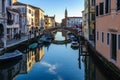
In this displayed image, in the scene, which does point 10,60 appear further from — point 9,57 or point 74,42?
point 74,42

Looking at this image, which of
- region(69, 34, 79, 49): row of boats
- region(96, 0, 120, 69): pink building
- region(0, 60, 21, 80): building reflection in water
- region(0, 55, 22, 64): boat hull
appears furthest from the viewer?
region(69, 34, 79, 49): row of boats

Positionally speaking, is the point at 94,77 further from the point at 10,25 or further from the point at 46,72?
the point at 10,25

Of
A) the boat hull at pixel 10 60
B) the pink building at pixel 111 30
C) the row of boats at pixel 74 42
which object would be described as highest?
the pink building at pixel 111 30

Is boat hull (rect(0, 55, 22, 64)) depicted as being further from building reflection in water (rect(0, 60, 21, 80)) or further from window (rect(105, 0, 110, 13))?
window (rect(105, 0, 110, 13))

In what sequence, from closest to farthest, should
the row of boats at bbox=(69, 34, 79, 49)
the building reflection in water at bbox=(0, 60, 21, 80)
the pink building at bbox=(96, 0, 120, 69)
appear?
the pink building at bbox=(96, 0, 120, 69)
the building reflection in water at bbox=(0, 60, 21, 80)
the row of boats at bbox=(69, 34, 79, 49)

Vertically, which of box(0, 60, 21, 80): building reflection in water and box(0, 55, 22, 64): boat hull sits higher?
box(0, 55, 22, 64): boat hull

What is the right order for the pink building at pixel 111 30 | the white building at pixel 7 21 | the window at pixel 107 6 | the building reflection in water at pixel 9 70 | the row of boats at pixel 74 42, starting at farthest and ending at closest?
the row of boats at pixel 74 42
the white building at pixel 7 21
the window at pixel 107 6
the building reflection in water at pixel 9 70
the pink building at pixel 111 30

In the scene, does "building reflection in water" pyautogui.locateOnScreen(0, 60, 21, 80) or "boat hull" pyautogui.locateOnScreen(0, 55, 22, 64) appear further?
"boat hull" pyautogui.locateOnScreen(0, 55, 22, 64)

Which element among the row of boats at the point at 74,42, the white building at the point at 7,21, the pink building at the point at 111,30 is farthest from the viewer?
A: the row of boats at the point at 74,42

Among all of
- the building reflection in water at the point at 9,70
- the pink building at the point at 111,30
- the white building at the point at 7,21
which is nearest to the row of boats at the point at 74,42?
the white building at the point at 7,21

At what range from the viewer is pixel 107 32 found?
18.0 metres

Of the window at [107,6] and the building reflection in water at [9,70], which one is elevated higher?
the window at [107,6]

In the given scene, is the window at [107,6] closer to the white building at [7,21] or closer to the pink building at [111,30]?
the pink building at [111,30]

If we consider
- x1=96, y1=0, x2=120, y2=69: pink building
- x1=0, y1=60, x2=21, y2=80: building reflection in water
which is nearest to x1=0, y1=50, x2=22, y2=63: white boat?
A: x1=0, y1=60, x2=21, y2=80: building reflection in water
